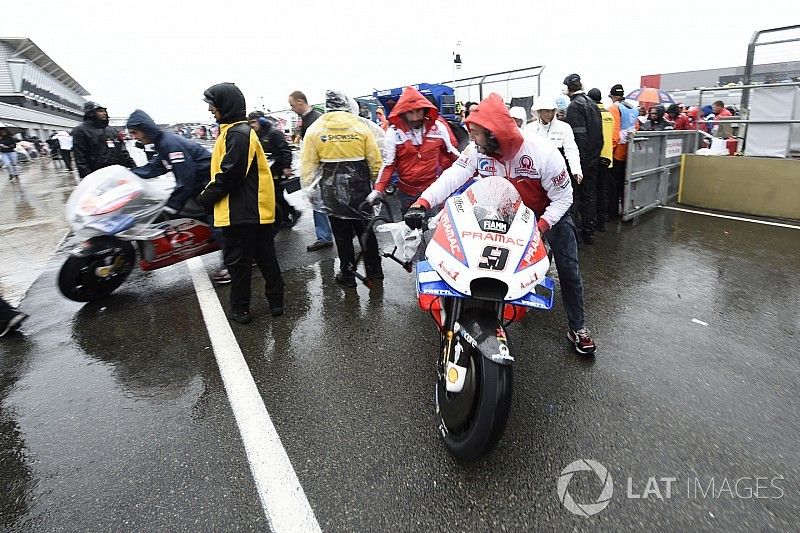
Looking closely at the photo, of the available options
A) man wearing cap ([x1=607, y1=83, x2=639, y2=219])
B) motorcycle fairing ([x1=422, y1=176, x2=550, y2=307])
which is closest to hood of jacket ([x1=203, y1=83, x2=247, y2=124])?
motorcycle fairing ([x1=422, y1=176, x2=550, y2=307])

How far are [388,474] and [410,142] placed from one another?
3.19 meters

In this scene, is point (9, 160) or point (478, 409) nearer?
point (478, 409)

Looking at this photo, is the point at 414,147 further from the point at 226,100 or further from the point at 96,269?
the point at 96,269

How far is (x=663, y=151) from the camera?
25.5ft

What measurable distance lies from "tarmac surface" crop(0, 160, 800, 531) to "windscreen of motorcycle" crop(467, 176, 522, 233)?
118 cm

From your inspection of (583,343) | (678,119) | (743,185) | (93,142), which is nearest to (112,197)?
(93,142)

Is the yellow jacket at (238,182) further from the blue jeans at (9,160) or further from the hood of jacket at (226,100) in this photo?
the blue jeans at (9,160)

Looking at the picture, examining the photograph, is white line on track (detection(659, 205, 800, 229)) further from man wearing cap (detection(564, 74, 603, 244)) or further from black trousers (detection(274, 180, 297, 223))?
black trousers (detection(274, 180, 297, 223))

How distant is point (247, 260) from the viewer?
4078mm

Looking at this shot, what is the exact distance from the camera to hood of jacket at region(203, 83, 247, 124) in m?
3.74

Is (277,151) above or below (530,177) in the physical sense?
above

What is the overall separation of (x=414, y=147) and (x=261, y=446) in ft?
10.2

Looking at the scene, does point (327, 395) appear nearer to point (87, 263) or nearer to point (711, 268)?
point (87, 263)

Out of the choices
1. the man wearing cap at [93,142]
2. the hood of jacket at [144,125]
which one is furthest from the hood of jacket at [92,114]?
the hood of jacket at [144,125]
